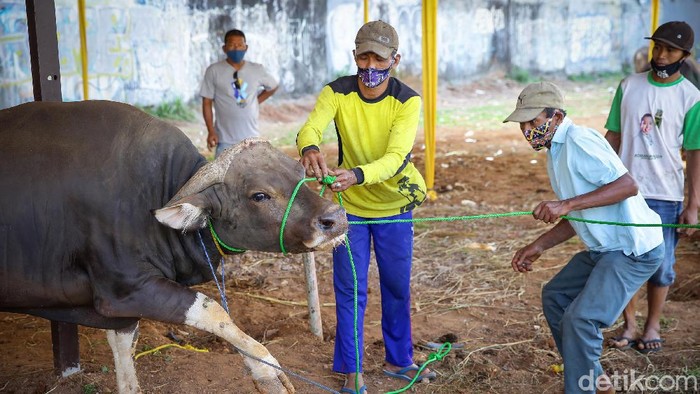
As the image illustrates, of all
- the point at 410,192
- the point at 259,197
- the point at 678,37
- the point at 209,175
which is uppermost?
the point at 678,37

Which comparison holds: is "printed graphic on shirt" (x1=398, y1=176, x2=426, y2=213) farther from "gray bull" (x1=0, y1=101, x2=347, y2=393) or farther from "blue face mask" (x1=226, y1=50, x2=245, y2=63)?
"blue face mask" (x1=226, y1=50, x2=245, y2=63)

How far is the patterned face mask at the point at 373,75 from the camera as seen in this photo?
4.49 m

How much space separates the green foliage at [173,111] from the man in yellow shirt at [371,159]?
453 inches

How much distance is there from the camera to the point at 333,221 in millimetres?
3756

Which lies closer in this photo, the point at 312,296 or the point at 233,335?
the point at 233,335

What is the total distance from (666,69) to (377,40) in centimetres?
208

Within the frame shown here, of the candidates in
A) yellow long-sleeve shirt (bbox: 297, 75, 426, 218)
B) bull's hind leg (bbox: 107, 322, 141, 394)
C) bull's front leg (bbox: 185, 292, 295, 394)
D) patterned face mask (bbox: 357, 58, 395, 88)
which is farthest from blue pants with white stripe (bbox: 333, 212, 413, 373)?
bull's hind leg (bbox: 107, 322, 141, 394)

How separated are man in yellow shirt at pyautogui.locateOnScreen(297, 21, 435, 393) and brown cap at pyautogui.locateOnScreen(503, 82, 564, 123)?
2.24ft

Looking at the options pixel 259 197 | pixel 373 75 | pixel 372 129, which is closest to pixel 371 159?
pixel 372 129

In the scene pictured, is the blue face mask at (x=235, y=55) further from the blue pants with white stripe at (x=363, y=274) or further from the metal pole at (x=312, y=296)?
the blue pants with white stripe at (x=363, y=274)

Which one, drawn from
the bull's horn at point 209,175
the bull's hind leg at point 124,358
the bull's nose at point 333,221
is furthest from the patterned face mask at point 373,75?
the bull's hind leg at point 124,358

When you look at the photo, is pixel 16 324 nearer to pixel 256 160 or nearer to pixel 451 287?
pixel 256 160

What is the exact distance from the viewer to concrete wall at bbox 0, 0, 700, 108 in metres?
14.6

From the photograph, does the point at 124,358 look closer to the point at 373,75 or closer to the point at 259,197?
the point at 259,197
